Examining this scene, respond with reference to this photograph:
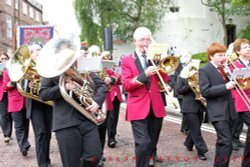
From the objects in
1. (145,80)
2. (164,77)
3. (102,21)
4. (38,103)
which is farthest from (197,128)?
(102,21)

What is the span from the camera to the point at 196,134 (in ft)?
21.7

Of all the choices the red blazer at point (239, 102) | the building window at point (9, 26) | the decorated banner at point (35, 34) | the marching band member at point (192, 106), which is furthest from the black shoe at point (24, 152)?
the building window at point (9, 26)

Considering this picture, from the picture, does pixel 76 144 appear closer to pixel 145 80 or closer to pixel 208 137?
pixel 145 80

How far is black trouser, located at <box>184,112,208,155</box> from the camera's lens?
649 cm

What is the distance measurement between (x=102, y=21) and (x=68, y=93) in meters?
24.6

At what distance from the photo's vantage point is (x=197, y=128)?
263 inches

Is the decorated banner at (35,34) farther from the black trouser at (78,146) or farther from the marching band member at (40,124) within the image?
the black trouser at (78,146)

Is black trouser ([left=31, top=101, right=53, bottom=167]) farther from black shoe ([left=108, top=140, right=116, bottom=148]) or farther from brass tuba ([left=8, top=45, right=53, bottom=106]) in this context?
black shoe ([left=108, top=140, right=116, bottom=148])

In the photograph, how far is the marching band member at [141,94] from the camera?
4973mm

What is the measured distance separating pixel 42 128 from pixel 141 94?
1710 millimetres

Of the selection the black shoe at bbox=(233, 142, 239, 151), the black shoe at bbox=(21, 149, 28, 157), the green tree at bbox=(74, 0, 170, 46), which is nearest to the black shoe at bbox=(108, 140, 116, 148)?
the black shoe at bbox=(21, 149, 28, 157)

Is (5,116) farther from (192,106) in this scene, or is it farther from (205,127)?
(205,127)

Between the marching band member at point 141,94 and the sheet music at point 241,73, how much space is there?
93 centimetres

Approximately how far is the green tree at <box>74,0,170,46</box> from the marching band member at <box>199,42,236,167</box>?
75.4 feet
